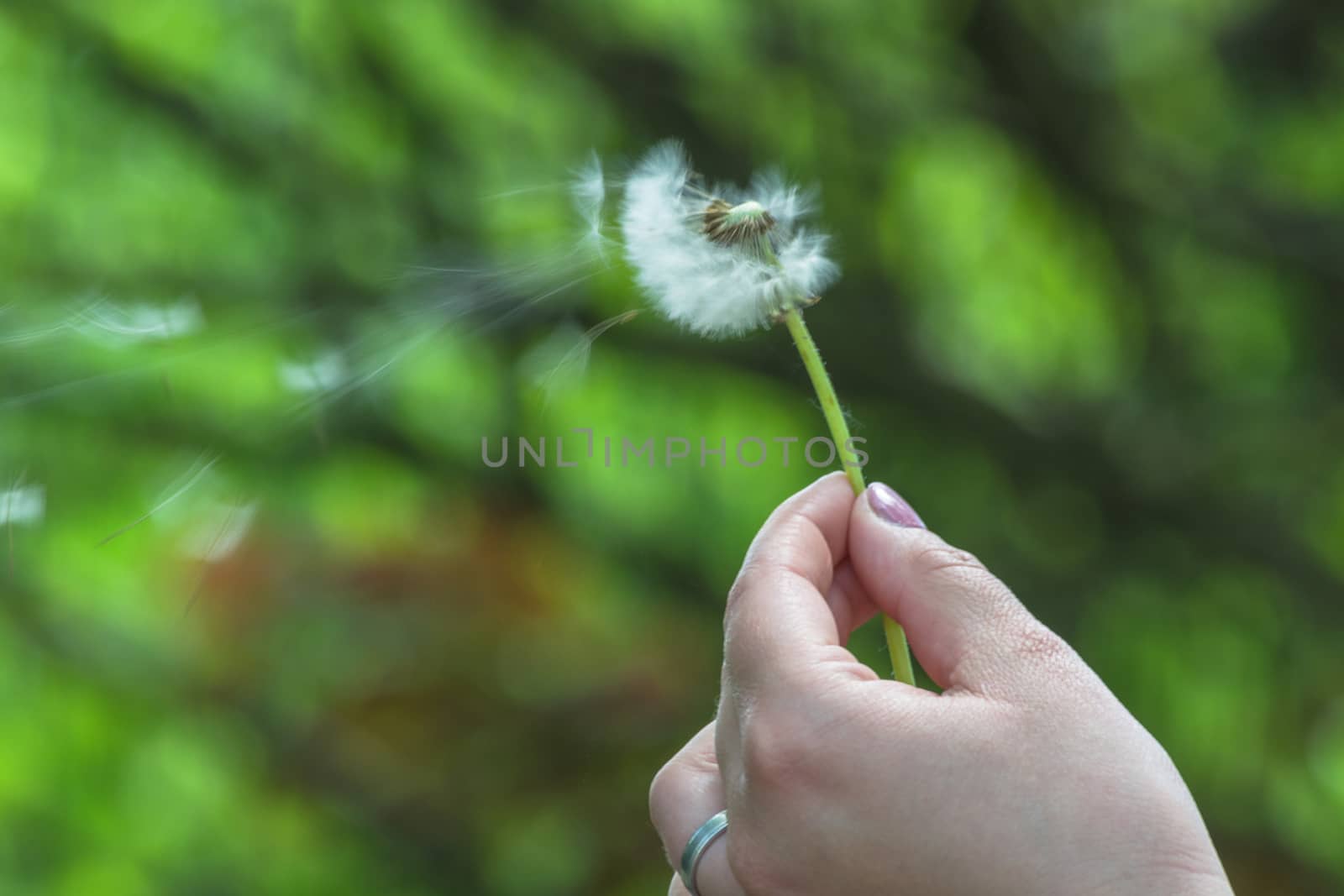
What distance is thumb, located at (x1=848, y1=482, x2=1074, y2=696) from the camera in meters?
0.76

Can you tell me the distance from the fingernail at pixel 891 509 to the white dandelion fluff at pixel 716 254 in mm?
184


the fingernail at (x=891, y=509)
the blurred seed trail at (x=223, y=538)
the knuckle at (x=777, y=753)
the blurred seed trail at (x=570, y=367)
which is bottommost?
the knuckle at (x=777, y=753)

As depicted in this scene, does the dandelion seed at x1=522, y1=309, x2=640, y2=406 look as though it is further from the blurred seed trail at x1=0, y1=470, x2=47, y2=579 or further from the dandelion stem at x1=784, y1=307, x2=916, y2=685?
the blurred seed trail at x1=0, y1=470, x2=47, y2=579

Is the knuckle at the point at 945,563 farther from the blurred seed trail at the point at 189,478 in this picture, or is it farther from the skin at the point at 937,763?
the blurred seed trail at the point at 189,478

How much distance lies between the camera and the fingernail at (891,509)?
0.92 m

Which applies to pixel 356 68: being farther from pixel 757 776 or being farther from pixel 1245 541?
pixel 1245 541

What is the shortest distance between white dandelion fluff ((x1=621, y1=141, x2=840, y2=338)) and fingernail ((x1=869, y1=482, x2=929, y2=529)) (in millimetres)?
184

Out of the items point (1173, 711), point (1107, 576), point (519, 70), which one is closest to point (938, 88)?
point (519, 70)

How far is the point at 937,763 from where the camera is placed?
0.72m

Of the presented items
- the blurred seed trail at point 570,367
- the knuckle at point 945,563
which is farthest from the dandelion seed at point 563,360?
the knuckle at point 945,563

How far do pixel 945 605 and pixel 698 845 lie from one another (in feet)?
0.87

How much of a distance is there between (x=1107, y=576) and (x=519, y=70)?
147 cm

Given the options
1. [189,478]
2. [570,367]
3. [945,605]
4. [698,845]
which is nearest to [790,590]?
[945,605]

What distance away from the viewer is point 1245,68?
7.18ft
